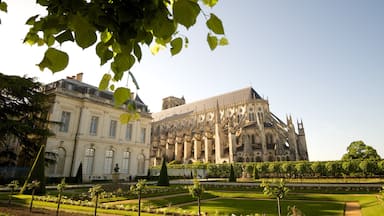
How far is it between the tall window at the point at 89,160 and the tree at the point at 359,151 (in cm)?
4541

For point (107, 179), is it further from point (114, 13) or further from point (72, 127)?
point (114, 13)

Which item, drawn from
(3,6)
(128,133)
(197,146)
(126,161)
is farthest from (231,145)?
(3,6)

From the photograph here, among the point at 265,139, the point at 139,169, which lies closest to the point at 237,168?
the point at 265,139

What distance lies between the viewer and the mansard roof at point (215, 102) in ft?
182

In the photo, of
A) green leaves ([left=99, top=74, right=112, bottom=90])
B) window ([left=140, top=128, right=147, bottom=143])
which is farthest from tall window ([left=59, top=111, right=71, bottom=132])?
green leaves ([left=99, top=74, right=112, bottom=90])

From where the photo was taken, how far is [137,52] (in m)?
1.28

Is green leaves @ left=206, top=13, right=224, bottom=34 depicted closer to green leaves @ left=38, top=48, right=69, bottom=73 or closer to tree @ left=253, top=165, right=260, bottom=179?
green leaves @ left=38, top=48, right=69, bottom=73

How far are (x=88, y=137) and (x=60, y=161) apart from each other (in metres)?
3.69

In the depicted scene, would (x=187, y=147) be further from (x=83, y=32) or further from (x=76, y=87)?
(x=83, y=32)

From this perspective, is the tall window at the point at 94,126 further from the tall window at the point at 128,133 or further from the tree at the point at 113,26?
the tree at the point at 113,26

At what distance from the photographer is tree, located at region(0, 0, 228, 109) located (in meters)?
1.07

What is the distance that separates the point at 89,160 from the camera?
2705 centimetres

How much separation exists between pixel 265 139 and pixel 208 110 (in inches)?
773

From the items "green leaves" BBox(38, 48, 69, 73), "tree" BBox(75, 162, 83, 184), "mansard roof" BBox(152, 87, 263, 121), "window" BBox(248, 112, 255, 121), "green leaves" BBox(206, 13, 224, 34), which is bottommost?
"tree" BBox(75, 162, 83, 184)
